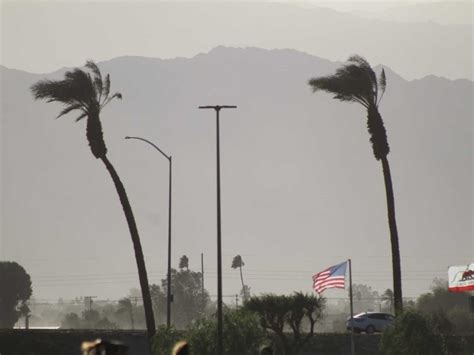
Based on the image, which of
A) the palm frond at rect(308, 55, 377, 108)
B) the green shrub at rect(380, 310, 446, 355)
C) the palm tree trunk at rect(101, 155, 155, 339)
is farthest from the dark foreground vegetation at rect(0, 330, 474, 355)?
the green shrub at rect(380, 310, 446, 355)

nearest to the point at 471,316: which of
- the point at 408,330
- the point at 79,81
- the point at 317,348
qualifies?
the point at 317,348

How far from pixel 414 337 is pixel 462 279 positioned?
106ft

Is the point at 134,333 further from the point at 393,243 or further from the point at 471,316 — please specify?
the point at 471,316

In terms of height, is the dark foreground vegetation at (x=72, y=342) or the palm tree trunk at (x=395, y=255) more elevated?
the palm tree trunk at (x=395, y=255)

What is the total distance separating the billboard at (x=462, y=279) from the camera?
88688 mm

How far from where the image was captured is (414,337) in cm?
5834

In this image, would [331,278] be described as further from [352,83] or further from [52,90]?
[52,90]

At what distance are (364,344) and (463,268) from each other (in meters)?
16.6

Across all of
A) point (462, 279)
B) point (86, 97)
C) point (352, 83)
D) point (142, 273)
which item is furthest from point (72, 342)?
point (462, 279)

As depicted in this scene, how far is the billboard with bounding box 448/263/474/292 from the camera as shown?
88.7m

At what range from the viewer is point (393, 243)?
249 feet

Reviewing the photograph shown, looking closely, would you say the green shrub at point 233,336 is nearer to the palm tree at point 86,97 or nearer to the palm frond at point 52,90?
the palm tree at point 86,97

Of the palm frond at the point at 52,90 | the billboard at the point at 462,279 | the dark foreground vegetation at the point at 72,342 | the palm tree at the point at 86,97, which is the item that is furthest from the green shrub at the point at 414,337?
the palm frond at the point at 52,90

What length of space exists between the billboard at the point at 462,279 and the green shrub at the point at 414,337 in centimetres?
2975
